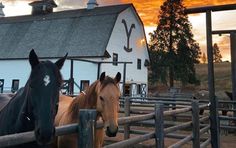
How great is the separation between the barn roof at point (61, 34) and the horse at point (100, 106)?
23.1 metres

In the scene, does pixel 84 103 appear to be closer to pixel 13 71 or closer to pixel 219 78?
pixel 13 71

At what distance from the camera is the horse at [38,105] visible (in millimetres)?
2584

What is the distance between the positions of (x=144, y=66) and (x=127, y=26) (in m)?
5.39

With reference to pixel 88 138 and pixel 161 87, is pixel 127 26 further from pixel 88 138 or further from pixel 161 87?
pixel 88 138

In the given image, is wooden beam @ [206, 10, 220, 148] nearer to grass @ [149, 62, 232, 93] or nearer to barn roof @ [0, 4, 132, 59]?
barn roof @ [0, 4, 132, 59]

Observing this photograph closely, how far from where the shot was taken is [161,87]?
48906 millimetres

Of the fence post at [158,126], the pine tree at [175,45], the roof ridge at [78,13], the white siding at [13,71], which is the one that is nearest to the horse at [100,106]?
the fence post at [158,126]

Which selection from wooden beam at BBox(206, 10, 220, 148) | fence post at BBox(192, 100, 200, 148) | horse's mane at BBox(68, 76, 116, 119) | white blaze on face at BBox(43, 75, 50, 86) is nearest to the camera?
white blaze on face at BBox(43, 75, 50, 86)

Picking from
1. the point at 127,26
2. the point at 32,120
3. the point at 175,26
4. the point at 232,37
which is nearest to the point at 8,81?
the point at 127,26

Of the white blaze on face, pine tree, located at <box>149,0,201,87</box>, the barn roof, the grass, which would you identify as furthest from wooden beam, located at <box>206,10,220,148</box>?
the grass

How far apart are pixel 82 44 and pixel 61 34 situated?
3.38m

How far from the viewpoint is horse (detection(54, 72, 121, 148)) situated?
4307 millimetres

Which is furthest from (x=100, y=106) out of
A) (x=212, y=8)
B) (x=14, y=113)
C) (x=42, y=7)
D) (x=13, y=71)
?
(x=42, y=7)

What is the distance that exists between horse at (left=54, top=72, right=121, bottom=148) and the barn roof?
23.1 m
